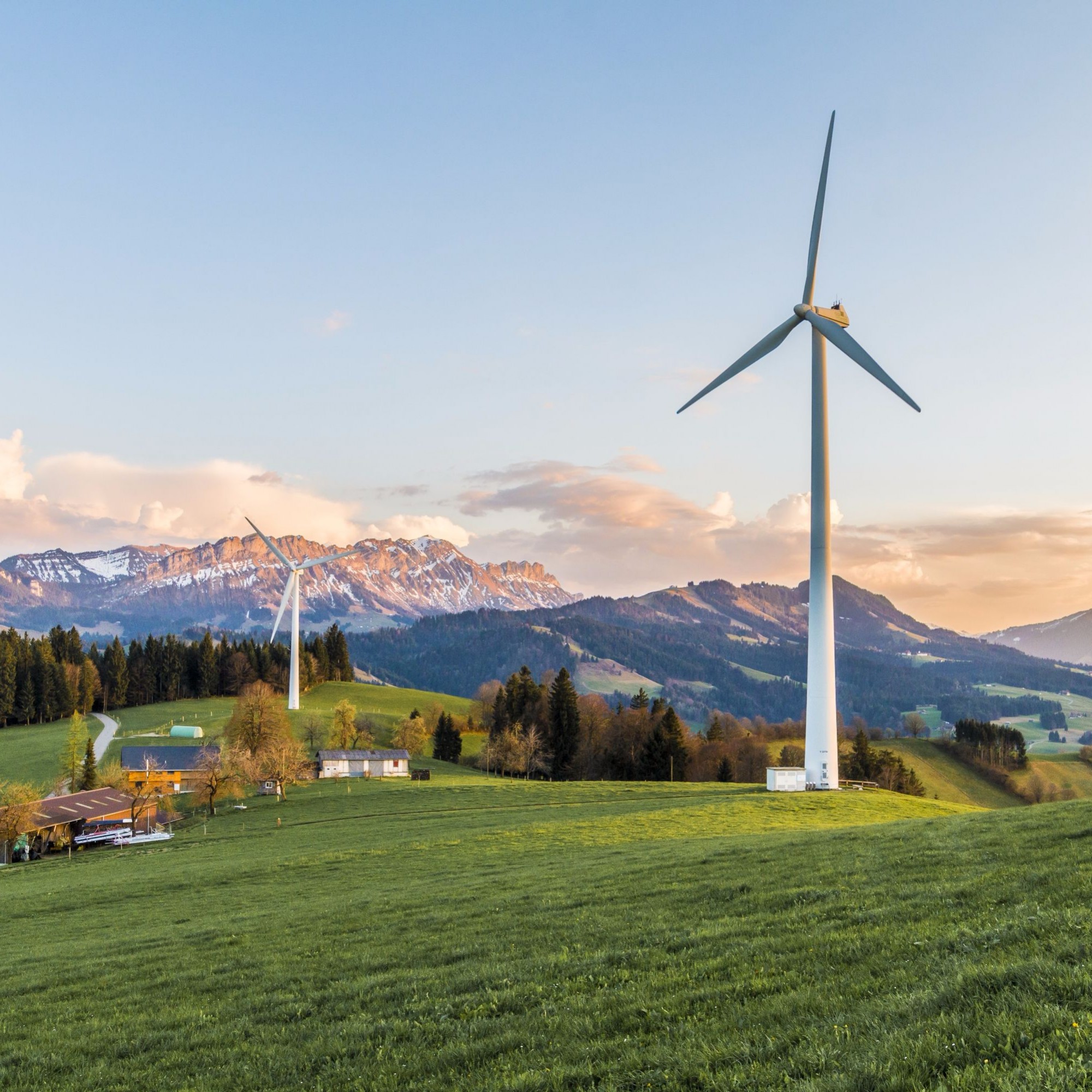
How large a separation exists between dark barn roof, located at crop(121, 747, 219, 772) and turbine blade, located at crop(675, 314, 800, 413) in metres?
82.5

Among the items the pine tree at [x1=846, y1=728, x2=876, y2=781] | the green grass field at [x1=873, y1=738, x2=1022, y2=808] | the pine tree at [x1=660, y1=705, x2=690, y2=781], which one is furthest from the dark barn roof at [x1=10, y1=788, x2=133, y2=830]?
the green grass field at [x1=873, y1=738, x2=1022, y2=808]

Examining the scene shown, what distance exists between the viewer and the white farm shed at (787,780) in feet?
229

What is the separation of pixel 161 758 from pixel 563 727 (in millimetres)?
66551

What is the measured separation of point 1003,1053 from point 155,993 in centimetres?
1739

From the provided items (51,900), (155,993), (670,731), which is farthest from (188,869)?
(670,731)

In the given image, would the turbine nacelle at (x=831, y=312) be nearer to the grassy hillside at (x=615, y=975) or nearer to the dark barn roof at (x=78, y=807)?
the grassy hillside at (x=615, y=975)

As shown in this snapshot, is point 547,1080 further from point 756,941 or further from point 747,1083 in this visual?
point 756,941

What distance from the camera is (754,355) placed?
228ft

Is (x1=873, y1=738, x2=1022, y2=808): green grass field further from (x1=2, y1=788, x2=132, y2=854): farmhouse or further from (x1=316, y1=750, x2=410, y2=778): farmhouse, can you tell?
(x1=2, y1=788, x2=132, y2=854): farmhouse

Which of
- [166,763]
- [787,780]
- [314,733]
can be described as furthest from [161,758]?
[787,780]

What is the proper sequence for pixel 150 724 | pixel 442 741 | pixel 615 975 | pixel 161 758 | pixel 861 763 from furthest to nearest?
pixel 150 724, pixel 442 741, pixel 861 763, pixel 161 758, pixel 615 975

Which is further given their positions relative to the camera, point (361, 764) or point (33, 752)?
point (33, 752)

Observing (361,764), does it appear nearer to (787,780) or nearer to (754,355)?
(787,780)

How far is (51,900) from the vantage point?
132ft
